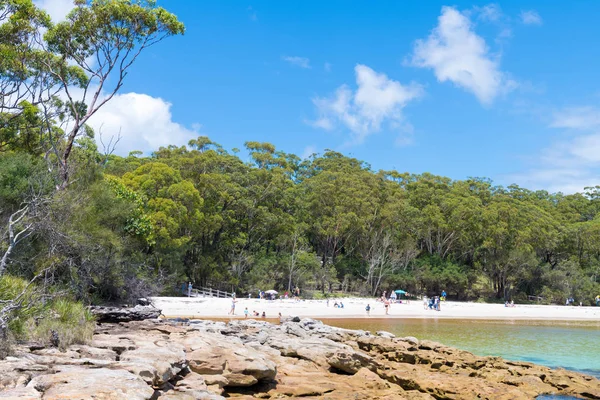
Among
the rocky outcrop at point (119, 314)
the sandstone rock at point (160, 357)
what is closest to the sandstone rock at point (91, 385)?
the sandstone rock at point (160, 357)

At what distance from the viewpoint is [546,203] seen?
210ft

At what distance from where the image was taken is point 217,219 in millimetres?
37281

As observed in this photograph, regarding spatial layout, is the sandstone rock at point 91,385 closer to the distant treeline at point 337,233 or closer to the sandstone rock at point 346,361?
the sandstone rock at point 346,361

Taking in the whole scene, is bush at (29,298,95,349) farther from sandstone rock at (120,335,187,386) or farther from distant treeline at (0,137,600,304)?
distant treeline at (0,137,600,304)

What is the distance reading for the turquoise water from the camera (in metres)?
18.3

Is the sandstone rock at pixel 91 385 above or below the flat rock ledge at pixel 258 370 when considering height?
above

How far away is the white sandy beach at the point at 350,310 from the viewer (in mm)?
27852

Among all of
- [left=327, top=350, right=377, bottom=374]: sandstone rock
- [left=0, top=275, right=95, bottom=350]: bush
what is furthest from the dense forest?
[left=327, top=350, right=377, bottom=374]: sandstone rock

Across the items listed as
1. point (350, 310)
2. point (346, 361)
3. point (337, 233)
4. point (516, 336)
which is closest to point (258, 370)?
point (346, 361)

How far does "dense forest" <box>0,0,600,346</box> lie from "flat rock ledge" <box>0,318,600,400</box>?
6.75 feet

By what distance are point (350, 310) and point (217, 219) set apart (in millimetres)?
12487

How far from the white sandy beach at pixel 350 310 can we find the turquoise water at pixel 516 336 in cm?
233

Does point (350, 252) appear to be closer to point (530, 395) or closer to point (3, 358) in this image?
point (530, 395)

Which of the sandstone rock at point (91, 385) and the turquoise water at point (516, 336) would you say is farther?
the turquoise water at point (516, 336)
